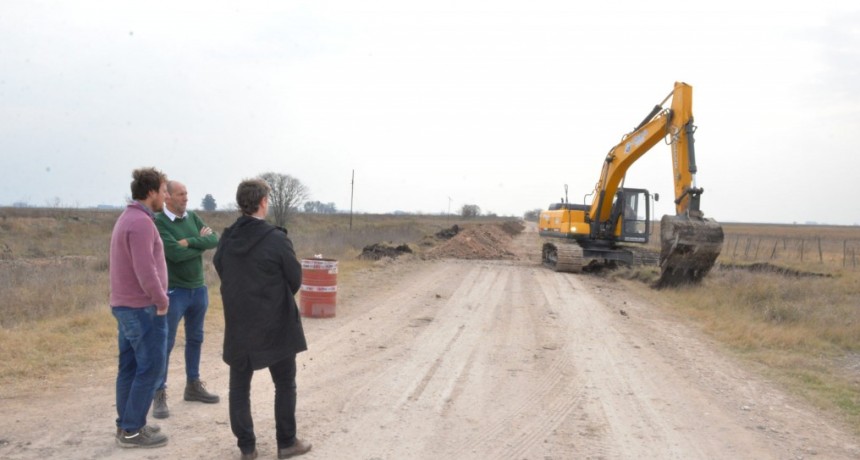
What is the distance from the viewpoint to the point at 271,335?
4.50 metres

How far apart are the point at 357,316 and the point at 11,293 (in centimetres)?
551

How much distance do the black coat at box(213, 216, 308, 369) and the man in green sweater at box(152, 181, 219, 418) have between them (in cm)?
101

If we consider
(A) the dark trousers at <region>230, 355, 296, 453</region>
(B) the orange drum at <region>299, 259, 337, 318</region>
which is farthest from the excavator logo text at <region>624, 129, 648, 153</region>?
(A) the dark trousers at <region>230, 355, 296, 453</region>

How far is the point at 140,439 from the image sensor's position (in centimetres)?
483

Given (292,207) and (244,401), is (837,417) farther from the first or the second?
(292,207)

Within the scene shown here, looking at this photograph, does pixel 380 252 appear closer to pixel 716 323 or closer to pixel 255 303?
pixel 716 323

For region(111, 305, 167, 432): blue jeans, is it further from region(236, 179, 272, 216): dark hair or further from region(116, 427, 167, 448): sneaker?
region(236, 179, 272, 216): dark hair

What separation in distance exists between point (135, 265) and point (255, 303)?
2.99 ft

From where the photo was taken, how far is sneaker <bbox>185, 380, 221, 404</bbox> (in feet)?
19.7

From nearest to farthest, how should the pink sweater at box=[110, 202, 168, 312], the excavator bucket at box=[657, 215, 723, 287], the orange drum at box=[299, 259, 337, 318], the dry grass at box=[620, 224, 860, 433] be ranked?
the pink sweater at box=[110, 202, 168, 312]
the dry grass at box=[620, 224, 860, 433]
the orange drum at box=[299, 259, 337, 318]
the excavator bucket at box=[657, 215, 723, 287]

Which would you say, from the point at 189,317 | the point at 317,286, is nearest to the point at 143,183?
the point at 189,317

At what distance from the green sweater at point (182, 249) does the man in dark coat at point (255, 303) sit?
3.64ft

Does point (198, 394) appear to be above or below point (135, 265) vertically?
below

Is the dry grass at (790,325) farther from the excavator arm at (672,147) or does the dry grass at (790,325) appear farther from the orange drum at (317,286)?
the orange drum at (317,286)
